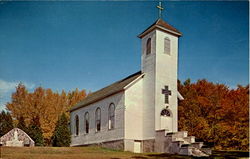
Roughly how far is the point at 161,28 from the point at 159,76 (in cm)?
420

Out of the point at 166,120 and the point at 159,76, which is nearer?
the point at 159,76

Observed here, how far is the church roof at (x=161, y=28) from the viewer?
27.5 meters

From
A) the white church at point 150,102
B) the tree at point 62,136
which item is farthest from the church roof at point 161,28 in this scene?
the tree at point 62,136

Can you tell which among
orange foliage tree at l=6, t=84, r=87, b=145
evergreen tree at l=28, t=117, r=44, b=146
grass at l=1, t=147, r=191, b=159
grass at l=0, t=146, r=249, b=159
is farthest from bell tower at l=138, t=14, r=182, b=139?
orange foliage tree at l=6, t=84, r=87, b=145

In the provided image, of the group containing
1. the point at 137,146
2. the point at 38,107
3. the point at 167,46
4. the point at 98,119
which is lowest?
the point at 137,146

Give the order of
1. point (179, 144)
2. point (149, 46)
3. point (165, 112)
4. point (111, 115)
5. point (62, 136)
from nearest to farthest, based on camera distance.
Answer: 1. point (179, 144)
2. point (165, 112)
3. point (149, 46)
4. point (111, 115)
5. point (62, 136)

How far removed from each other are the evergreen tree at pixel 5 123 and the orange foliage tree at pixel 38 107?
11.2 ft

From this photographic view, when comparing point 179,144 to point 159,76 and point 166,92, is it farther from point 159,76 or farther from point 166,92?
point 159,76

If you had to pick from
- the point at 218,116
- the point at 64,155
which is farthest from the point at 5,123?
the point at 218,116

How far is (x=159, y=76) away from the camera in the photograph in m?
26.8

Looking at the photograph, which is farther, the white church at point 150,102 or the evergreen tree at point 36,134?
the evergreen tree at point 36,134

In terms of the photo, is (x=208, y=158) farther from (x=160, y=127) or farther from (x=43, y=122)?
(x=43, y=122)

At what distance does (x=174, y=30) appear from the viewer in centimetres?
2845

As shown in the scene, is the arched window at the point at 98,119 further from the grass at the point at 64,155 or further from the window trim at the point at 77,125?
the grass at the point at 64,155
